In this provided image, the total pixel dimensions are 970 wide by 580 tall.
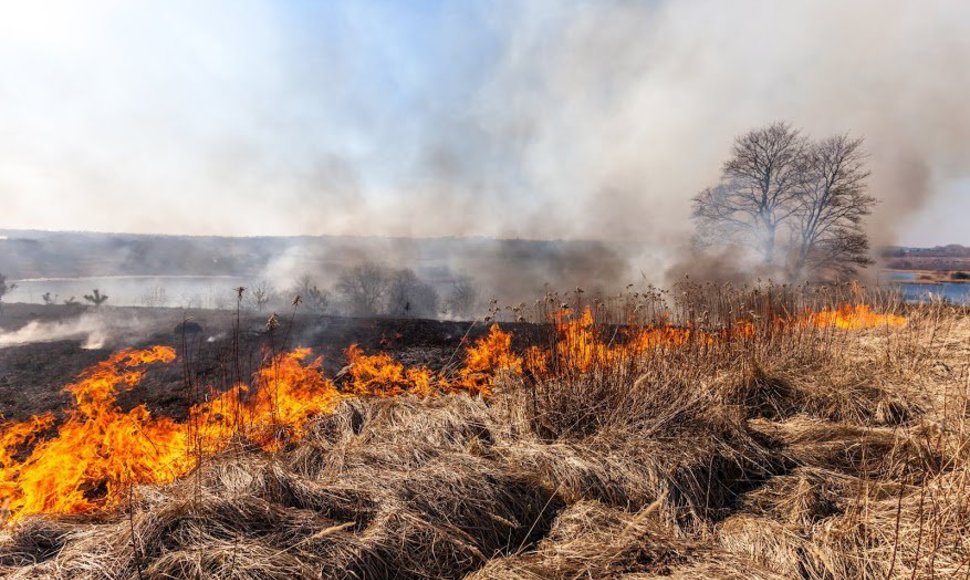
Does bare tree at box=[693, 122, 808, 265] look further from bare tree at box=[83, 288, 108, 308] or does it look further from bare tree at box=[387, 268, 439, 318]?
bare tree at box=[83, 288, 108, 308]

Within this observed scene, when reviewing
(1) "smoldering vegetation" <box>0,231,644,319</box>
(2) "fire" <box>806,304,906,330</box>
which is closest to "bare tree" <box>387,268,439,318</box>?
(1) "smoldering vegetation" <box>0,231,644,319</box>

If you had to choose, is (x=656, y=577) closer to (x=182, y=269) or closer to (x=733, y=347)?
(x=733, y=347)

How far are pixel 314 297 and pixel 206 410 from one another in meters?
12.2

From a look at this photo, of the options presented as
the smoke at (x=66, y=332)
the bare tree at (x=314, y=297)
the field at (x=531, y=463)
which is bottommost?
the field at (x=531, y=463)

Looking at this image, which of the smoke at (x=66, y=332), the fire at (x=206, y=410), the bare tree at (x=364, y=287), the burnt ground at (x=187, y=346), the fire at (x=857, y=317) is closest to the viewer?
the fire at (x=206, y=410)

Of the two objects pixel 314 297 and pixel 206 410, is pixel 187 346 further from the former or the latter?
pixel 314 297

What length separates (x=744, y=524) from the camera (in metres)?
3.28

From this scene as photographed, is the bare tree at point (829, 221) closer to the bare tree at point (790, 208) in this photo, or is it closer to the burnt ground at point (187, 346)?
the bare tree at point (790, 208)

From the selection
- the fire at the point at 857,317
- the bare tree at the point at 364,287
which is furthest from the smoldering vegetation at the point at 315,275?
the fire at the point at 857,317

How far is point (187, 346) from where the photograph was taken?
8375mm

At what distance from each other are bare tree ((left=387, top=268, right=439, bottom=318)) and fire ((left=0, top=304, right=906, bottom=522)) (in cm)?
1125

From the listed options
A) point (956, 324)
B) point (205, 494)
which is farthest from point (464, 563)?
point (956, 324)

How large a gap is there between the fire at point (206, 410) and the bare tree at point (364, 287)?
1057cm

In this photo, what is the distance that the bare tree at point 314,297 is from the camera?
16.4 metres
